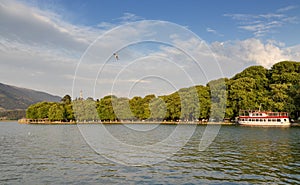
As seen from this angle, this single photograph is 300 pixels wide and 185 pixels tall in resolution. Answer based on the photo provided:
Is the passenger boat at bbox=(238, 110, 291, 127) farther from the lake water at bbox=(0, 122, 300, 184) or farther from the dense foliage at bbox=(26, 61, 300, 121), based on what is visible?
the lake water at bbox=(0, 122, 300, 184)

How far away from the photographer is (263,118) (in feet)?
317

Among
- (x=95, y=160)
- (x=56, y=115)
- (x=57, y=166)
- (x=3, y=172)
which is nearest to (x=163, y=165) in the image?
(x=95, y=160)

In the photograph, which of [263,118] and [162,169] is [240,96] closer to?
[263,118]

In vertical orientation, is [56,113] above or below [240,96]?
below

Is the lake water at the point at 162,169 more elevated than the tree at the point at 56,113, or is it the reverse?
the tree at the point at 56,113

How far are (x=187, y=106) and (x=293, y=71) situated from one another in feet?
122

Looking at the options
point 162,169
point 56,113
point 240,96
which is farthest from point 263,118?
point 56,113

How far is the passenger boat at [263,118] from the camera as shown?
93812mm

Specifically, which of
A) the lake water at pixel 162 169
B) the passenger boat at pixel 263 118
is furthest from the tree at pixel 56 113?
the lake water at pixel 162 169

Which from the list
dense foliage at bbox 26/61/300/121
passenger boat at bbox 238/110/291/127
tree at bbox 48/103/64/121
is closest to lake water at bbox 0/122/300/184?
dense foliage at bbox 26/61/300/121

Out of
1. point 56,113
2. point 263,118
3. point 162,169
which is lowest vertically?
point 162,169

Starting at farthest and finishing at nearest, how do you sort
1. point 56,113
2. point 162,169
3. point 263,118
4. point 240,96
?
1. point 56,113
2. point 240,96
3. point 263,118
4. point 162,169

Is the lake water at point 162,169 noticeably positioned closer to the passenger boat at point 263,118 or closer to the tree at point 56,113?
the passenger boat at point 263,118

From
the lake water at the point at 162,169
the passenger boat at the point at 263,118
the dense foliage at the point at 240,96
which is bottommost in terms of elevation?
the lake water at the point at 162,169
